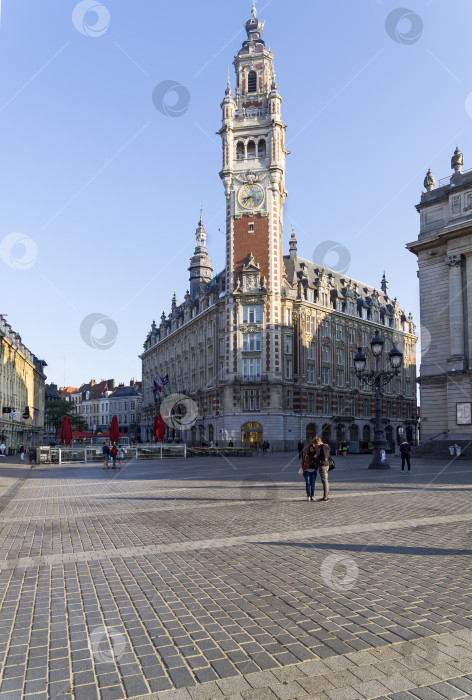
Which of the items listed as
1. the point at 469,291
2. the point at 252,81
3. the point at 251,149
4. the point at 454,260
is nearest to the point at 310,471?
the point at 469,291

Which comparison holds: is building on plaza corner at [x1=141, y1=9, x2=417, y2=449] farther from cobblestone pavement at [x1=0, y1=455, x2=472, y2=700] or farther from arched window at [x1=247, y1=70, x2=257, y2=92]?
cobblestone pavement at [x1=0, y1=455, x2=472, y2=700]

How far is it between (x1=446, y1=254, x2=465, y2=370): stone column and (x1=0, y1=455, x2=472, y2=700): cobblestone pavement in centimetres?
3111

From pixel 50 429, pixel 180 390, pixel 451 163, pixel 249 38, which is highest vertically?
pixel 249 38

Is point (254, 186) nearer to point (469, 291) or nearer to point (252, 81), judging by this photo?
point (252, 81)

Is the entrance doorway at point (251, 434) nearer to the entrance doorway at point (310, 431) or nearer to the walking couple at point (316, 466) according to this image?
the entrance doorway at point (310, 431)

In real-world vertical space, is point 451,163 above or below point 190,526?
above

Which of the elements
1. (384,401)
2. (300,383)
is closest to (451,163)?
(300,383)

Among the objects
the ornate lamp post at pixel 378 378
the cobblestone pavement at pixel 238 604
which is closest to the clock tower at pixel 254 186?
the ornate lamp post at pixel 378 378

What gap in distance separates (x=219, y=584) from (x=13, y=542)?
16.7ft

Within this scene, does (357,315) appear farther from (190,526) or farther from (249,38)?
(190,526)

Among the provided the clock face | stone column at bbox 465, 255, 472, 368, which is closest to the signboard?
stone column at bbox 465, 255, 472, 368

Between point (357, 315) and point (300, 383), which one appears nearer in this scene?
point (300, 383)

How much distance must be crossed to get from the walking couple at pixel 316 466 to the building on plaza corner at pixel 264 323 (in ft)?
138

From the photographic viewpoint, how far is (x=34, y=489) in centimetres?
2108
